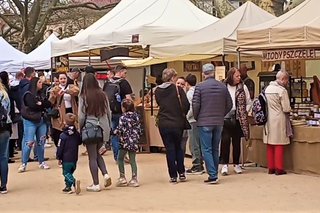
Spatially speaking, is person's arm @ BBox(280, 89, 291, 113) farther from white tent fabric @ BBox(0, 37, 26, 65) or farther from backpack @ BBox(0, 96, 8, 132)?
white tent fabric @ BBox(0, 37, 26, 65)

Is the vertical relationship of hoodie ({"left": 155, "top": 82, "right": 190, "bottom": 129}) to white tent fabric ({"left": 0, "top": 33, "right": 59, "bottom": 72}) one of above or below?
below

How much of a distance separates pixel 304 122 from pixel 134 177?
2.90m

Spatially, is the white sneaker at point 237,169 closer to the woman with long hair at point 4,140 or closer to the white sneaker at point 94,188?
the white sneaker at point 94,188

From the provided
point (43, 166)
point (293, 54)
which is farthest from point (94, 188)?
point (293, 54)

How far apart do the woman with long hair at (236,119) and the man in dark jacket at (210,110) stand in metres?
0.72

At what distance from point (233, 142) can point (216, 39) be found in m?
2.60

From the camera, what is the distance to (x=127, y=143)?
8.73 metres

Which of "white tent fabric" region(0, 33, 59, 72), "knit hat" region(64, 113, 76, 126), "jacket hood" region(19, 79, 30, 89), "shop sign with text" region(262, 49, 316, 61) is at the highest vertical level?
"white tent fabric" region(0, 33, 59, 72)

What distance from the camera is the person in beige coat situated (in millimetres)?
9516

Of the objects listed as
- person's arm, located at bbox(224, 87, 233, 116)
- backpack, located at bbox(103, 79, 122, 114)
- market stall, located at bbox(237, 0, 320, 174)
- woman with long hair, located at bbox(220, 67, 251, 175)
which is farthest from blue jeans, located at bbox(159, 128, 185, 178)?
Answer: backpack, located at bbox(103, 79, 122, 114)

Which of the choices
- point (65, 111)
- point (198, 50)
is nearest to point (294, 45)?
point (198, 50)

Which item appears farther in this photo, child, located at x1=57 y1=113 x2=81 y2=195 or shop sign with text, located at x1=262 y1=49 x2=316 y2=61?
shop sign with text, located at x1=262 y1=49 x2=316 y2=61

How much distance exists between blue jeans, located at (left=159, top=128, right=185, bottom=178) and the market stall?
6.11 feet

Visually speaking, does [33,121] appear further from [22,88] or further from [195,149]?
[195,149]
